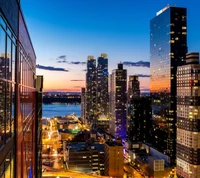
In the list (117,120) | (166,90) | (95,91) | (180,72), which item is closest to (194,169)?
(180,72)

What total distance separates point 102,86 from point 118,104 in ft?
88.8

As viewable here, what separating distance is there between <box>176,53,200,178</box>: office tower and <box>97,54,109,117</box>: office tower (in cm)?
5166

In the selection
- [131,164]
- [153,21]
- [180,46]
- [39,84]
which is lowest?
[131,164]

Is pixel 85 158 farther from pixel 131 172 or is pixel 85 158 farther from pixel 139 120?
pixel 139 120

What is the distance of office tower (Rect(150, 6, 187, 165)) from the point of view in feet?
147

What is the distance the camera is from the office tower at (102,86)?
8400 centimetres

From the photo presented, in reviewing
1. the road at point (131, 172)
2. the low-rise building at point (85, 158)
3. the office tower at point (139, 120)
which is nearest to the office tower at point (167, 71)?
the office tower at point (139, 120)

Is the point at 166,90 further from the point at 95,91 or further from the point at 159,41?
the point at 95,91

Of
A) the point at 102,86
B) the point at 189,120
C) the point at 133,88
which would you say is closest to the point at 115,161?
the point at 189,120

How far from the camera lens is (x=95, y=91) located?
295 ft

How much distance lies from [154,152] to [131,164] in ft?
14.8

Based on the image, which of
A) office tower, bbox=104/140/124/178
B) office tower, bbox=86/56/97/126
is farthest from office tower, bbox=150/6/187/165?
office tower, bbox=86/56/97/126

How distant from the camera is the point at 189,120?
99.9ft

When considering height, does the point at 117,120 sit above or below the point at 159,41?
below
